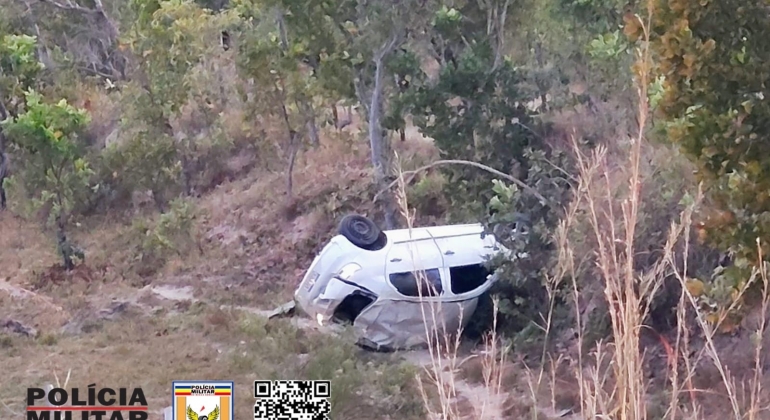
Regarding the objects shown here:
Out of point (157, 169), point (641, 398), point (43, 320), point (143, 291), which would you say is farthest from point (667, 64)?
point (157, 169)

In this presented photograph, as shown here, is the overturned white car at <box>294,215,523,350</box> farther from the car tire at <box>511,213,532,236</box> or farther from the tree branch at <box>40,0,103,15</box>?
the tree branch at <box>40,0,103,15</box>

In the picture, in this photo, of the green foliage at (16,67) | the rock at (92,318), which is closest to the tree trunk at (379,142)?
the rock at (92,318)

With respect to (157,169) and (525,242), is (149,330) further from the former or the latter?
(157,169)

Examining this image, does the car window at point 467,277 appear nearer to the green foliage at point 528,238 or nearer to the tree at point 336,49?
the green foliage at point 528,238

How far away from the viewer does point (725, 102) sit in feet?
12.9

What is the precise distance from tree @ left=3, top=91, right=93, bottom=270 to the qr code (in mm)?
7478

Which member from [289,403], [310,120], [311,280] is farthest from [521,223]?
[310,120]

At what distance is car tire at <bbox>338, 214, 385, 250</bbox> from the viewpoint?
26.2ft

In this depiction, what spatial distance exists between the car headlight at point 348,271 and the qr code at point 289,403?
454 cm

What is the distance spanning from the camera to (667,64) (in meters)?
3.91

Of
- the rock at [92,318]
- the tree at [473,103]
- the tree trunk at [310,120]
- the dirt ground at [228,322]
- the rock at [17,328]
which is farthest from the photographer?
the tree trunk at [310,120]

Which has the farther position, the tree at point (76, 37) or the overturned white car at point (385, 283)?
the tree at point (76, 37)

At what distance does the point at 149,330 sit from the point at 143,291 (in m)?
2.13

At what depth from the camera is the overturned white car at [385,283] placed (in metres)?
7.67
